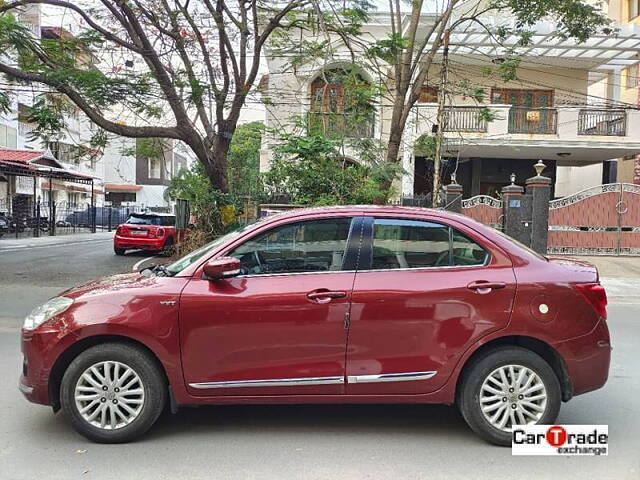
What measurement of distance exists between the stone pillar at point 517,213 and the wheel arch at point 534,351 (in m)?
12.5

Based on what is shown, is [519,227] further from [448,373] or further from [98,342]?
[98,342]

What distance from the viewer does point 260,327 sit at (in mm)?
3832

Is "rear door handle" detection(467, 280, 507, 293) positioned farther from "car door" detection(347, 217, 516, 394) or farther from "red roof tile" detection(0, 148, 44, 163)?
"red roof tile" detection(0, 148, 44, 163)

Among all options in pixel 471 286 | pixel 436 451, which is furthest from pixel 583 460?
pixel 471 286

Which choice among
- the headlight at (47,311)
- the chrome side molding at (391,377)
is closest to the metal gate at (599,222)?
the chrome side molding at (391,377)

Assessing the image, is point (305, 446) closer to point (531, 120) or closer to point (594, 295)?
point (594, 295)

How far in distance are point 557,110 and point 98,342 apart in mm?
19216

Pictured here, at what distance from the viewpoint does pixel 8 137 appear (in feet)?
115

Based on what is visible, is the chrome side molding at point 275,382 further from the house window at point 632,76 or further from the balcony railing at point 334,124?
the house window at point 632,76

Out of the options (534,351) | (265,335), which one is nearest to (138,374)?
(265,335)

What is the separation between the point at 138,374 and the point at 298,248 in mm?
1424

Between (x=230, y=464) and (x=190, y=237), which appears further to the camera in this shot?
(x=190, y=237)

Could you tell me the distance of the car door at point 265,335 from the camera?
12.6 feet

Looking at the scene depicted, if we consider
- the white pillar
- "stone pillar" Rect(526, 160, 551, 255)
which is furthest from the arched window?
"stone pillar" Rect(526, 160, 551, 255)
